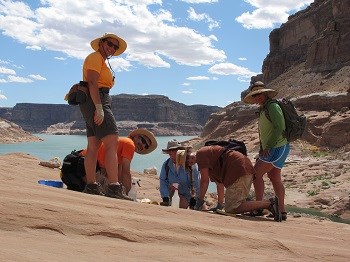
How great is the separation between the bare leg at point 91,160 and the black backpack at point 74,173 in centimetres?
83

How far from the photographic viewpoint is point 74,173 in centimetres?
679

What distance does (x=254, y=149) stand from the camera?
4047cm

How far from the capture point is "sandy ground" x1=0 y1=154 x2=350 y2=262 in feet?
11.0

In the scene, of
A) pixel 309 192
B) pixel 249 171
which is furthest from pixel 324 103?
pixel 249 171

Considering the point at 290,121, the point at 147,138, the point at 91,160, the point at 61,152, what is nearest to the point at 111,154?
the point at 91,160

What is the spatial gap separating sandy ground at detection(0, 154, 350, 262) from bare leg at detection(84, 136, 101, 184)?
80 cm

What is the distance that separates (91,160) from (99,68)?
1110 millimetres

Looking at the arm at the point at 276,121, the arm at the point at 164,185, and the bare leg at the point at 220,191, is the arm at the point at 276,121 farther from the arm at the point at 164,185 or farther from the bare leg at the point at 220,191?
the arm at the point at 164,185

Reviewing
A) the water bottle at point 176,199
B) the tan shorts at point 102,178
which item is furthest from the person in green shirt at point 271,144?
the tan shorts at point 102,178

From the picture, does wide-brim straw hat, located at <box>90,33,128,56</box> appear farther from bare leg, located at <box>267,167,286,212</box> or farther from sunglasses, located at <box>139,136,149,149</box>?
bare leg, located at <box>267,167,286,212</box>

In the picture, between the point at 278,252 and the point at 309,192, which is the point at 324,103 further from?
the point at 278,252

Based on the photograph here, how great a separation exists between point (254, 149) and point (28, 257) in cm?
3827

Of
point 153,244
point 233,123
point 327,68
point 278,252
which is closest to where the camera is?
point 153,244

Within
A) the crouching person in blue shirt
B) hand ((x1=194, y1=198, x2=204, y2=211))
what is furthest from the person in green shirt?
the crouching person in blue shirt
